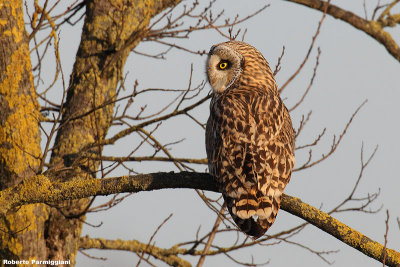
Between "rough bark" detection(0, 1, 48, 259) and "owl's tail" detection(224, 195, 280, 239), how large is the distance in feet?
8.00

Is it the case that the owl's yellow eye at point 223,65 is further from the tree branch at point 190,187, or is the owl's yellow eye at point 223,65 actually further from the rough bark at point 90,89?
the tree branch at point 190,187

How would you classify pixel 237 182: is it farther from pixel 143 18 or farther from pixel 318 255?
pixel 143 18

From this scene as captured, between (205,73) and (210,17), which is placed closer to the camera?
(205,73)

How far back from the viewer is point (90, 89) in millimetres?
6828

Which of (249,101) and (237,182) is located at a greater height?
(249,101)

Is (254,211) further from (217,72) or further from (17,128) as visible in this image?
(17,128)

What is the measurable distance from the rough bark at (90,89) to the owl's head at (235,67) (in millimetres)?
1393

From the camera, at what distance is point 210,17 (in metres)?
7.16

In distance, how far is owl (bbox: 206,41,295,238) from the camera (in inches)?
167

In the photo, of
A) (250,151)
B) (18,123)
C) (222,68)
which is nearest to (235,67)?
(222,68)

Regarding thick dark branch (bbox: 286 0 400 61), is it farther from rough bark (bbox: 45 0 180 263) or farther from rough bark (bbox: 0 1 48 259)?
rough bark (bbox: 0 1 48 259)

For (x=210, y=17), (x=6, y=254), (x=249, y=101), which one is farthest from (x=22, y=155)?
(x=210, y=17)

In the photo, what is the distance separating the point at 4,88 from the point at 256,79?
258cm

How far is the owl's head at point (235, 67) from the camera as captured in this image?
215 inches
